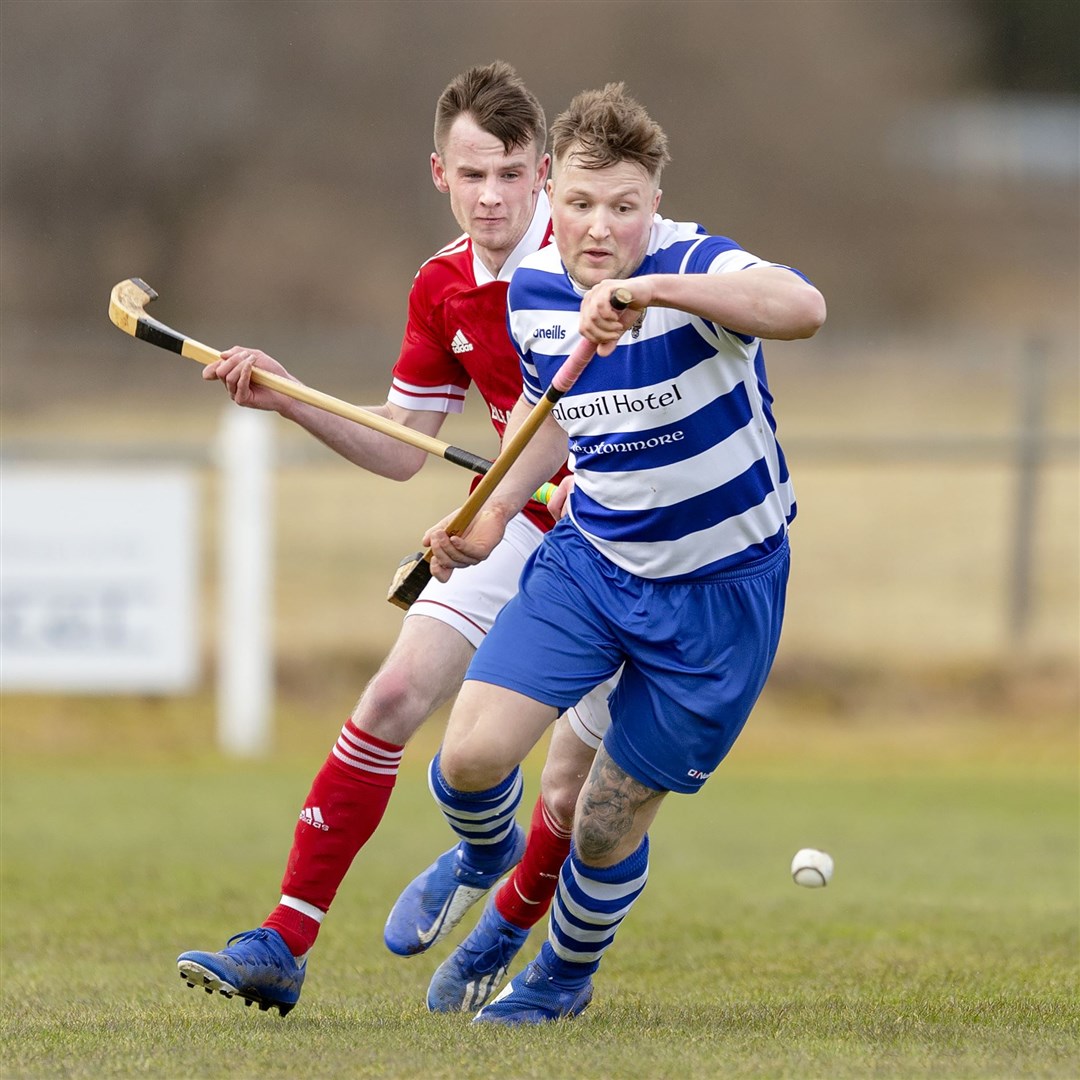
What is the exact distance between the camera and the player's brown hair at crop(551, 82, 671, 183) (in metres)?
3.86

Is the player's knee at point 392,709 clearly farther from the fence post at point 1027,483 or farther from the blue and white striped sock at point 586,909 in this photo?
the fence post at point 1027,483

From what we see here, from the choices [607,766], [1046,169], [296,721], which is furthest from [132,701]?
[1046,169]

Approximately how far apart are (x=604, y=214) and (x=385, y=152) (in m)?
28.2

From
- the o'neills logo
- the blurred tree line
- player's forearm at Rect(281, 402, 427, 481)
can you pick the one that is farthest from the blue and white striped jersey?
the blurred tree line

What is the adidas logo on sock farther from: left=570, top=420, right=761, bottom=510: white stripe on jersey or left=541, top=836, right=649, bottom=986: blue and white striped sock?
left=570, top=420, right=761, bottom=510: white stripe on jersey

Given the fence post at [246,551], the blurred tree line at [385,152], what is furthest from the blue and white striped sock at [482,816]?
the blurred tree line at [385,152]

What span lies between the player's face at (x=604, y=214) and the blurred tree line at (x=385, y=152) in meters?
21.7

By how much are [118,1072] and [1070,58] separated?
124 ft

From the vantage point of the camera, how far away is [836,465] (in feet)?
45.4

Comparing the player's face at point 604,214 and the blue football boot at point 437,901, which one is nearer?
the player's face at point 604,214

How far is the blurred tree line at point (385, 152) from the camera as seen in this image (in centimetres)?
2895

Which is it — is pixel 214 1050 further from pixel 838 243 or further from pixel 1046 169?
pixel 1046 169

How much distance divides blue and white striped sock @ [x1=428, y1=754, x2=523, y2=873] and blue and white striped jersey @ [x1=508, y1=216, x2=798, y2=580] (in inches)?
Result: 30.9

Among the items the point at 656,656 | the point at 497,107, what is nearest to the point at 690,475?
the point at 656,656
